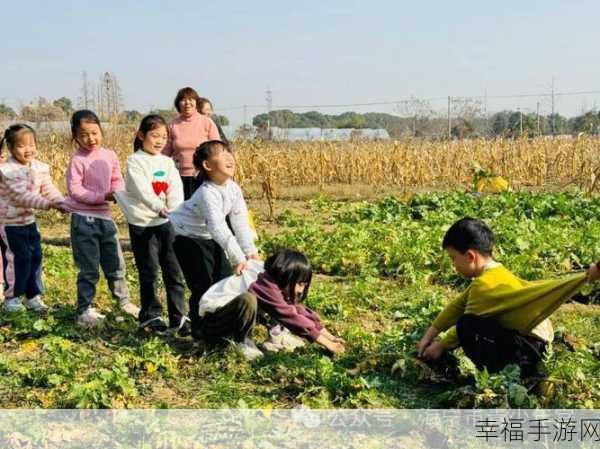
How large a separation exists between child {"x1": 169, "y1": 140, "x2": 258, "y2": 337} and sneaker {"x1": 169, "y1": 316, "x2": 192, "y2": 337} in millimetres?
140

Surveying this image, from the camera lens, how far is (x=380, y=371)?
3.94 metres

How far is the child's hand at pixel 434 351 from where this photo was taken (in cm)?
381

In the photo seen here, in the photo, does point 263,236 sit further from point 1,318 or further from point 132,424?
point 132,424

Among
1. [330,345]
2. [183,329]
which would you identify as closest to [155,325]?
[183,329]

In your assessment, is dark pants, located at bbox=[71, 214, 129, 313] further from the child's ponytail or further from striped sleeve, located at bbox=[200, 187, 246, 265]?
the child's ponytail

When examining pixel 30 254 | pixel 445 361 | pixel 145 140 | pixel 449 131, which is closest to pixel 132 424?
pixel 445 361

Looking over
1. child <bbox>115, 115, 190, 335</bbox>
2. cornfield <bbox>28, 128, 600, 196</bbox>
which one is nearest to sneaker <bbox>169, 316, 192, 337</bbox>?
child <bbox>115, 115, 190, 335</bbox>

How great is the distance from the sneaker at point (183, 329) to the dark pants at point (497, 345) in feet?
6.64

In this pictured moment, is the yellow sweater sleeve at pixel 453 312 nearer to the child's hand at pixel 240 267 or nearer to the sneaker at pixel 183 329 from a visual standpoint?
the child's hand at pixel 240 267

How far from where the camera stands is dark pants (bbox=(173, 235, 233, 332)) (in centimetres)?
464

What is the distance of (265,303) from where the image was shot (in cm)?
418

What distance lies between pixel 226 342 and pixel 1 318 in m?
1.93

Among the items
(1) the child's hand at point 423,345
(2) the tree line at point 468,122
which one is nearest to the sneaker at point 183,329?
(1) the child's hand at point 423,345

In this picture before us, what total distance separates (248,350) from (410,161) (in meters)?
12.1
